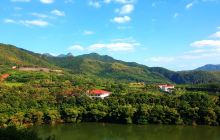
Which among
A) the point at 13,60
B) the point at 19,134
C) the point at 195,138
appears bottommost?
the point at 195,138

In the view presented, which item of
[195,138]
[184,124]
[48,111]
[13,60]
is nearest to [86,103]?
[48,111]

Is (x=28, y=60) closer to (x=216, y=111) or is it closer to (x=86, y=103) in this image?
(x=86, y=103)

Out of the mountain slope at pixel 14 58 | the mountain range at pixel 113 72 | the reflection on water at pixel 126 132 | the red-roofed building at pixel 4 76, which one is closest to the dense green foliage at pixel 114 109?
the reflection on water at pixel 126 132

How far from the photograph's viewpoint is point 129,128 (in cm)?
4903

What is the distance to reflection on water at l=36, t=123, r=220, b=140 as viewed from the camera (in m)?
43.9

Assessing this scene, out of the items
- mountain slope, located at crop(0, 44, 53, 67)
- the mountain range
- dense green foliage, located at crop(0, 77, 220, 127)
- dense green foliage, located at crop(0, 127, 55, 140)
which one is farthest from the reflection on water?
the mountain range

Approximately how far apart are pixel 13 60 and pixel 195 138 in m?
87.6

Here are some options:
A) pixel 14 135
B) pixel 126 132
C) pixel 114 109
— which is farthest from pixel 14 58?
pixel 14 135

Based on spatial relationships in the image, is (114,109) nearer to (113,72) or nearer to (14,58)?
(14,58)

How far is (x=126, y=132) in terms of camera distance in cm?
4681

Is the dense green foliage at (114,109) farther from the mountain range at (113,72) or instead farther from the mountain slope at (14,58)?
the mountain range at (113,72)

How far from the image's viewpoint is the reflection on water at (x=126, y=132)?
43906 mm

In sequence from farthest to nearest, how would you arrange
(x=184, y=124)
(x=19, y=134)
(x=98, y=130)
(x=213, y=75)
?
(x=213, y=75), (x=184, y=124), (x=98, y=130), (x=19, y=134)

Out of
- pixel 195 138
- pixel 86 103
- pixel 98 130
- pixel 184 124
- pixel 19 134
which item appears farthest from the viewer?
pixel 86 103
